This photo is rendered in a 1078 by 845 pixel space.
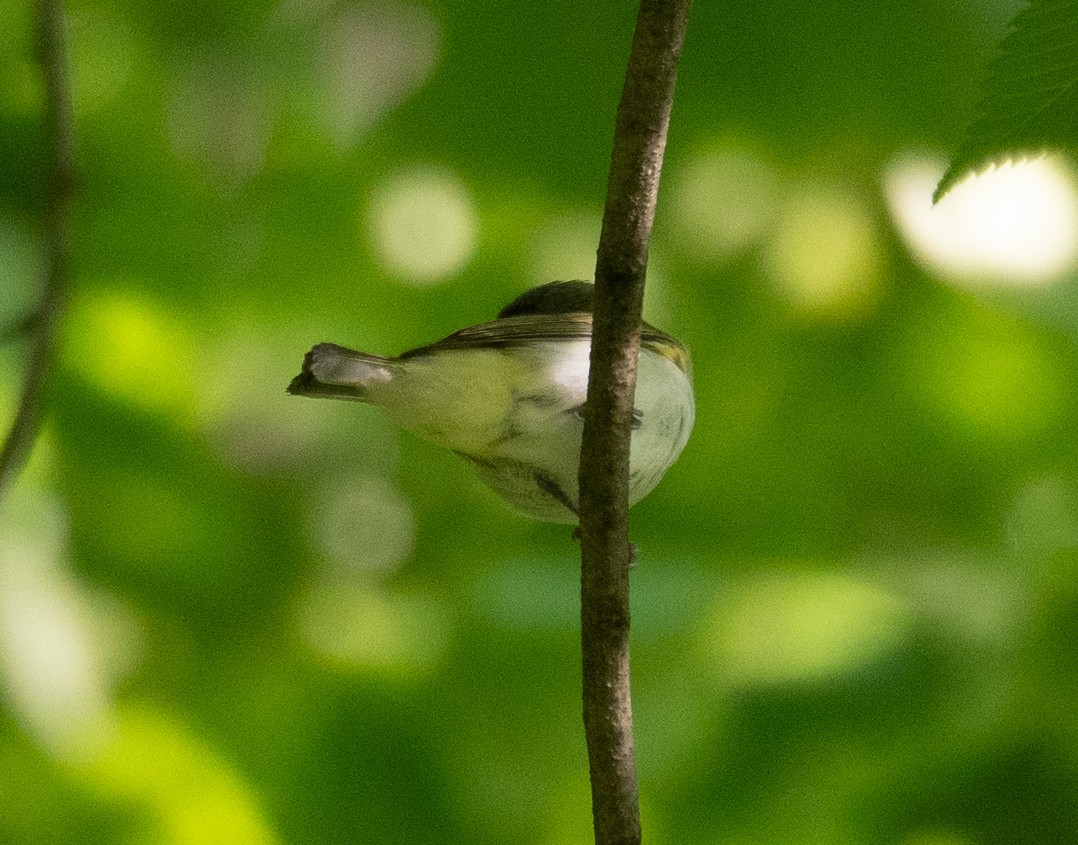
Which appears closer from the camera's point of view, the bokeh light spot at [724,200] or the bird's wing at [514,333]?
the bird's wing at [514,333]

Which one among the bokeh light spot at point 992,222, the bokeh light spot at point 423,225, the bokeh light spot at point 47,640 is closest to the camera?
the bokeh light spot at point 47,640

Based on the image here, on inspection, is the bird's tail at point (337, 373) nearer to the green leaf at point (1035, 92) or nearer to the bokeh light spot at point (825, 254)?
the green leaf at point (1035, 92)

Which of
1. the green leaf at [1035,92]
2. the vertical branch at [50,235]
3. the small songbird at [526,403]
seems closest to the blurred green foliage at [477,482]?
the vertical branch at [50,235]

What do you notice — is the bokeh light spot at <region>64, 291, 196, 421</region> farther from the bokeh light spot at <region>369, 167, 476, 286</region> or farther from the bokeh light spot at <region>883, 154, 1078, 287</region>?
the bokeh light spot at <region>883, 154, 1078, 287</region>

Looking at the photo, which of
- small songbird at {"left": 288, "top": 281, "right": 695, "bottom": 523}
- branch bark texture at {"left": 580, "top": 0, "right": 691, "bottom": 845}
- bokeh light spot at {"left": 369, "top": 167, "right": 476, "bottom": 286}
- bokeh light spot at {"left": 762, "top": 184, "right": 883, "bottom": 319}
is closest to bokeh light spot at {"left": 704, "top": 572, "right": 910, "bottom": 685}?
bokeh light spot at {"left": 762, "top": 184, "right": 883, "bottom": 319}

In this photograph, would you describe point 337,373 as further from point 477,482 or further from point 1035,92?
point 477,482

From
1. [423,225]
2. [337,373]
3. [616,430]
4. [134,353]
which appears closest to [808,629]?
[423,225]
